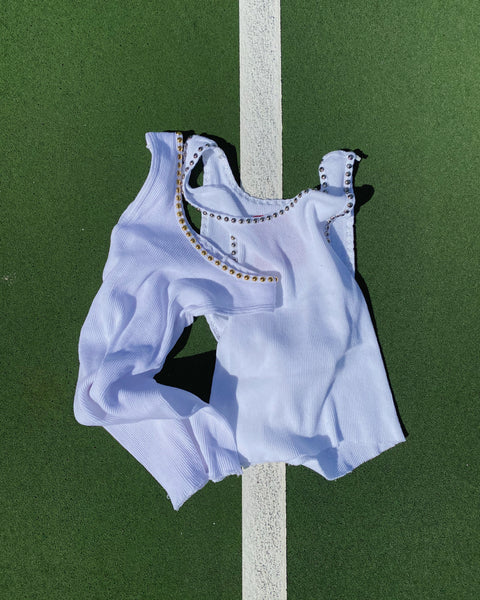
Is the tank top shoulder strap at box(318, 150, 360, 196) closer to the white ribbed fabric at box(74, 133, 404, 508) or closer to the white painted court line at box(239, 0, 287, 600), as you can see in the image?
the white ribbed fabric at box(74, 133, 404, 508)

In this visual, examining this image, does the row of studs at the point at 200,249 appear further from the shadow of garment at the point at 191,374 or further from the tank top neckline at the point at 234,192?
the shadow of garment at the point at 191,374

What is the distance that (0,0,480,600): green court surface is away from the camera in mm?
1346

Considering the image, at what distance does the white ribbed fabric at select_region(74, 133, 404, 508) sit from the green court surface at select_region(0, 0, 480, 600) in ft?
0.43

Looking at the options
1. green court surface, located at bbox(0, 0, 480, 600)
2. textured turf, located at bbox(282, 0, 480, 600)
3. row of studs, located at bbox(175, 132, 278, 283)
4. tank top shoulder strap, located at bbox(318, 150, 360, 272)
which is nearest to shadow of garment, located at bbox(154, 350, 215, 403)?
green court surface, located at bbox(0, 0, 480, 600)

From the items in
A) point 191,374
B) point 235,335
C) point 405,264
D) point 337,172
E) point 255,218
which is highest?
point 337,172

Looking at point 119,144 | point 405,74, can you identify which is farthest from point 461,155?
point 119,144

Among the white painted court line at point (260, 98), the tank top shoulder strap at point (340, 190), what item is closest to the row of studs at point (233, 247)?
the white painted court line at point (260, 98)

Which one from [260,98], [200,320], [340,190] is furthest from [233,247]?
[260,98]

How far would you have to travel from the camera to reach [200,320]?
1.40 m

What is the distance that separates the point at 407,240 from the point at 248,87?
810 mm

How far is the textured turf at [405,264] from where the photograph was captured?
1341 millimetres

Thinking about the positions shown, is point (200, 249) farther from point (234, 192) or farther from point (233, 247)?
point (234, 192)

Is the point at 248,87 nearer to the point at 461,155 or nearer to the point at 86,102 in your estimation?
the point at 86,102

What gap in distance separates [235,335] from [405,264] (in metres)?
0.67
